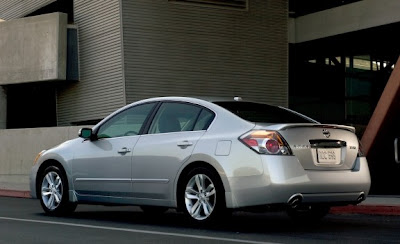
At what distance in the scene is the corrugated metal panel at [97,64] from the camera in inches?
968

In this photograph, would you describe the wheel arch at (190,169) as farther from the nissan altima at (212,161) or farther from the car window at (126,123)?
the car window at (126,123)

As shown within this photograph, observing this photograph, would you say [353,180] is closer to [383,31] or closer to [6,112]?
[383,31]

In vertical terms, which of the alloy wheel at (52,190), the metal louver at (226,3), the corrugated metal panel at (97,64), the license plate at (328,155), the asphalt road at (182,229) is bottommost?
the asphalt road at (182,229)

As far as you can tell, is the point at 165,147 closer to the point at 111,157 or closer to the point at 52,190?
the point at 111,157

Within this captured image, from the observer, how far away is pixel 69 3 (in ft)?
95.4

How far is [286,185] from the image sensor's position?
26.1 ft

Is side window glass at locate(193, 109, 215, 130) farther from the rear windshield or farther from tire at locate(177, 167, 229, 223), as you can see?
tire at locate(177, 167, 229, 223)

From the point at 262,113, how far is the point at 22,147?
1551 centimetres

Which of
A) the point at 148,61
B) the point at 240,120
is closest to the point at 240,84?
the point at 148,61

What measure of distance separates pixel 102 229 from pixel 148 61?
16.4 metres

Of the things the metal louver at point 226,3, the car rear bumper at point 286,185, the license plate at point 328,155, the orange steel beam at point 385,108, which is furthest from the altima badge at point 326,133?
the metal louver at point 226,3

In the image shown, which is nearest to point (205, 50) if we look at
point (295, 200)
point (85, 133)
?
point (85, 133)

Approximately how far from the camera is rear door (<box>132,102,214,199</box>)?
8.88 metres

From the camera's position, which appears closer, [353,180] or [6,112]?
[353,180]
